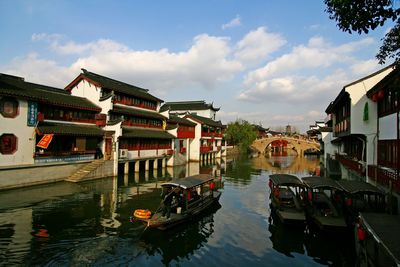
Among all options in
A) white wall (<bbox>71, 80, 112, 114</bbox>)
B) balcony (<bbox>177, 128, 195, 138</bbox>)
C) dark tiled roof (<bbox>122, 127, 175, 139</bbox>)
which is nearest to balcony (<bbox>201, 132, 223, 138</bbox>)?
balcony (<bbox>177, 128, 195, 138</bbox>)

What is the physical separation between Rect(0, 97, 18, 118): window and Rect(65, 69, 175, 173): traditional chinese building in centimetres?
969

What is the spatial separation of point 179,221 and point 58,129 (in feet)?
55.1

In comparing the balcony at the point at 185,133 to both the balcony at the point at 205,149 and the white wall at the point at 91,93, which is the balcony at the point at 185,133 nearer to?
the balcony at the point at 205,149

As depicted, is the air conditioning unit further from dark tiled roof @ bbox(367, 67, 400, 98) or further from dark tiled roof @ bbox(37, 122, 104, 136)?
dark tiled roof @ bbox(367, 67, 400, 98)

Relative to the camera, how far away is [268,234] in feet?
51.5

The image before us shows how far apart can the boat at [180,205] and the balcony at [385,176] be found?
1064 cm

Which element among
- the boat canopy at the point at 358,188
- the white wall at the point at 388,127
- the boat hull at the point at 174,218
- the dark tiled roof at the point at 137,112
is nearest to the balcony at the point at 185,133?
the dark tiled roof at the point at 137,112

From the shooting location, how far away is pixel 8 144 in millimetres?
23188

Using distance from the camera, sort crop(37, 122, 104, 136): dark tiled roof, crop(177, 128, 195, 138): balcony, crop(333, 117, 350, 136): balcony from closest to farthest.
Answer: crop(333, 117, 350, 136): balcony < crop(37, 122, 104, 136): dark tiled roof < crop(177, 128, 195, 138): balcony

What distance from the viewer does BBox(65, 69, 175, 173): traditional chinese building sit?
3250 centimetres

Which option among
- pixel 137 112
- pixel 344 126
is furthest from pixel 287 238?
pixel 137 112

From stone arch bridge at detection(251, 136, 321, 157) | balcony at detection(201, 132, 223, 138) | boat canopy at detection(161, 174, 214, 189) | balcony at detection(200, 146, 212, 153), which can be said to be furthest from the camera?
stone arch bridge at detection(251, 136, 321, 157)

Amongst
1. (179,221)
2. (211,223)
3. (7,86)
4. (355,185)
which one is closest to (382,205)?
(355,185)

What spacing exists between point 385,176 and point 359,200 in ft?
6.50
